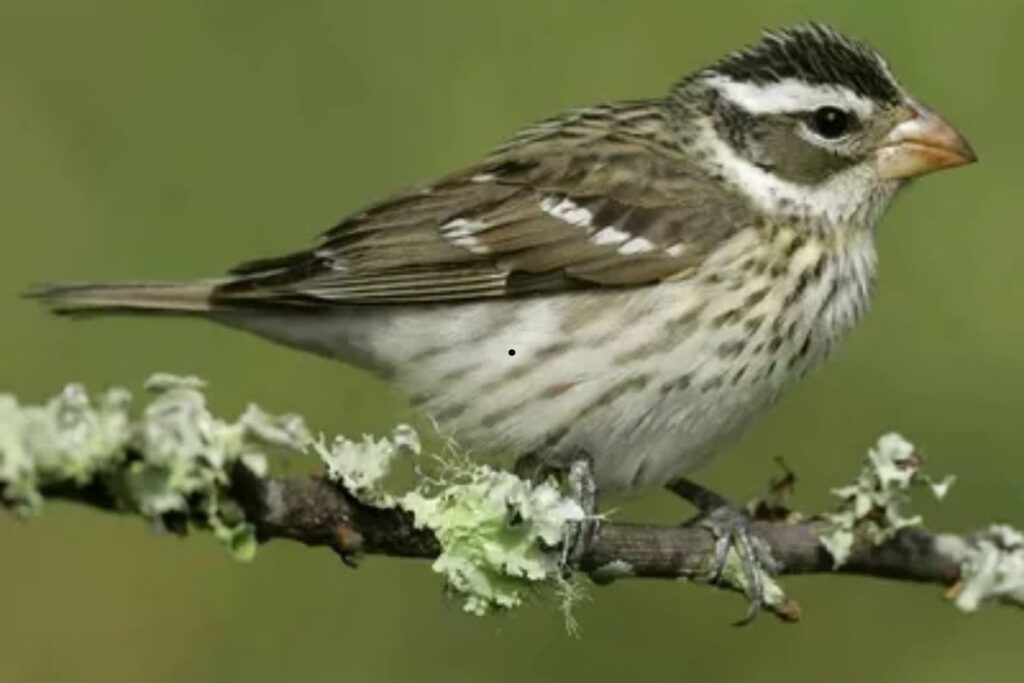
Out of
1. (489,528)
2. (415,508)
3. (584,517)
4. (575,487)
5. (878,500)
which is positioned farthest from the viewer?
(575,487)

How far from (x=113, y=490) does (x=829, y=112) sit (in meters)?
2.15

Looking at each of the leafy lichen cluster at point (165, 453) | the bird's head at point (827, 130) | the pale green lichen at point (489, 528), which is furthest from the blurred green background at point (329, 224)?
the leafy lichen cluster at point (165, 453)

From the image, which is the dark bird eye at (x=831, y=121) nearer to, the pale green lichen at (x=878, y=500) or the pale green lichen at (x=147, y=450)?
the pale green lichen at (x=878, y=500)

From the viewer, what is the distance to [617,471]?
14.5 feet

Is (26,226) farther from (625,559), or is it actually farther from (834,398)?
(625,559)

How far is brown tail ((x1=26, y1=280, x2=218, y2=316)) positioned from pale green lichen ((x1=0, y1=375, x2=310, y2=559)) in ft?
4.69

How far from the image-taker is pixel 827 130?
180 inches

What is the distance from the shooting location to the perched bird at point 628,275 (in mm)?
4344

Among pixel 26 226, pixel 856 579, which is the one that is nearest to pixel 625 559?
pixel 856 579

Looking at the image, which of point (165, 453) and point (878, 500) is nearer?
point (165, 453)

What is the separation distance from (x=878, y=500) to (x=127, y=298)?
1285 millimetres

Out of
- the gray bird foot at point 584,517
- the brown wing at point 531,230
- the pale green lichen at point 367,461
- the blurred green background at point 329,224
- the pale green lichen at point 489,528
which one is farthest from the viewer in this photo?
the blurred green background at point 329,224

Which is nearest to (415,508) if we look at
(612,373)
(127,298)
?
(612,373)

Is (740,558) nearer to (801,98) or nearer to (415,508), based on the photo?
(415,508)
